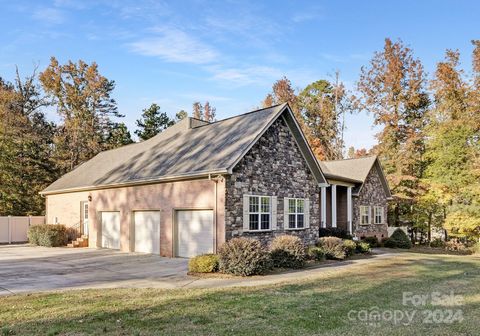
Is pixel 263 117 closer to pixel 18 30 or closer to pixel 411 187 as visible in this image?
pixel 18 30

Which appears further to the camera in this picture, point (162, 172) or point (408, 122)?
point (408, 122)

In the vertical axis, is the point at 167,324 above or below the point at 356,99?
below

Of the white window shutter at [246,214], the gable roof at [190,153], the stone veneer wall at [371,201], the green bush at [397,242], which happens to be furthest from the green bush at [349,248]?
the green bush at [397,242]

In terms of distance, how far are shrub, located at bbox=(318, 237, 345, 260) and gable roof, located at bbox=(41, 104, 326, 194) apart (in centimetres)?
375

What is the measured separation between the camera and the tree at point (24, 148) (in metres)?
32.0

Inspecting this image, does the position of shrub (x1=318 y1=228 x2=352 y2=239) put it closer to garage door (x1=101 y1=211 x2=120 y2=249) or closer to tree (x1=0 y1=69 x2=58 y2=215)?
garage door (x1=101 y1=211 x2=120 y2=249)

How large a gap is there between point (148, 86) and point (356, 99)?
72.7 ft

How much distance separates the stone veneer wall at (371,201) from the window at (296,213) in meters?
9.16

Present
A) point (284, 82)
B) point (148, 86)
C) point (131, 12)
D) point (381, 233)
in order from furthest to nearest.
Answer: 1. point (284, 82)
2. point (381, 233)
3. point (148, 86)
4. point (131, 12)

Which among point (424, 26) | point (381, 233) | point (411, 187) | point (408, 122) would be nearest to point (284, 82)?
point (408, 122)

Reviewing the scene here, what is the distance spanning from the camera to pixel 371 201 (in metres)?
29.8

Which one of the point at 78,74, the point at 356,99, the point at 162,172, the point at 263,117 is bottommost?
the point at 162,172

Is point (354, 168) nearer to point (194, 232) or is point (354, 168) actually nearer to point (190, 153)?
point (190, 153)

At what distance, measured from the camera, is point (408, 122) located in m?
36.8
